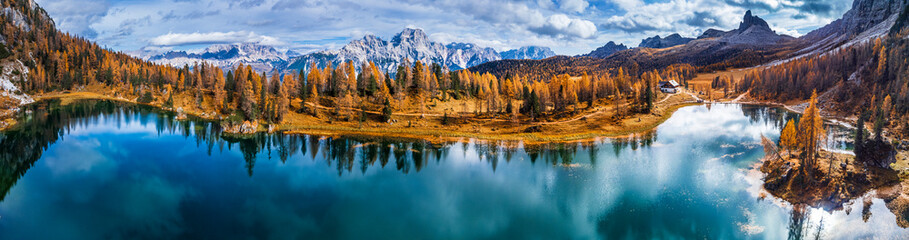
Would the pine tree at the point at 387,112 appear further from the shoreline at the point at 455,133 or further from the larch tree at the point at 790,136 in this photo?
the larch tree at the point at 790,136

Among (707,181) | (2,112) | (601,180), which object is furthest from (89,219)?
(2,112)

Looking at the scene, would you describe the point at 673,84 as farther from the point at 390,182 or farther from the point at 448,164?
the point at 390,182

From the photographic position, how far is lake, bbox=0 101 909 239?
3966cm

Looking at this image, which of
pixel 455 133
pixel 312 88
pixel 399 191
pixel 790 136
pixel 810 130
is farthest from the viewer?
pixel 312 88

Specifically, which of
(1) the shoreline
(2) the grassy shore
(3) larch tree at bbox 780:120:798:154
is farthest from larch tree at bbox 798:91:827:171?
(2) the grassy shore

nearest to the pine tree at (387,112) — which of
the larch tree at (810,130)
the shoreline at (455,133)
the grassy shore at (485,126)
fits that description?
the grassy shore at (485,126)

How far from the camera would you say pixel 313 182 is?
188ft

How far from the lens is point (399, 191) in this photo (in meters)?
52.9

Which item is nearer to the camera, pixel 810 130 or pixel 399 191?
pixel 810 130

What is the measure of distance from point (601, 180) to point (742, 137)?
4728cm

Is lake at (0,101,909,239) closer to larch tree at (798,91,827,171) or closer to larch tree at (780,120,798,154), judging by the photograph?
larch tree at (780,120,798,154)

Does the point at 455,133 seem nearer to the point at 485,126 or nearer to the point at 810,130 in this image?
the point at 485,126

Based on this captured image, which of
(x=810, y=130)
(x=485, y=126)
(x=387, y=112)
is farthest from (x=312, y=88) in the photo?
(x=810, y=130)

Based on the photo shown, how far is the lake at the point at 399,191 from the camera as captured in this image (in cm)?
3966
